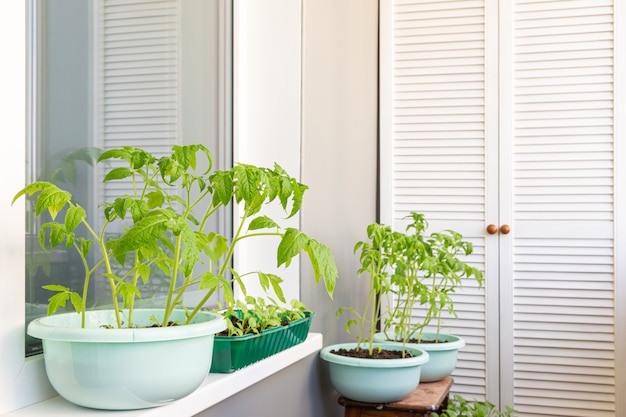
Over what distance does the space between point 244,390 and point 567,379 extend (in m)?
1.65

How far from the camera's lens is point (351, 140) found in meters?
2.68

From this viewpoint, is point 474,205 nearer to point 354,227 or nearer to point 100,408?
point 354,227

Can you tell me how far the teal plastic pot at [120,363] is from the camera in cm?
110

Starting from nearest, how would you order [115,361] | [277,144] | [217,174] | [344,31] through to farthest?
[115,361]
[217,174]
[277,144]
[344,31]

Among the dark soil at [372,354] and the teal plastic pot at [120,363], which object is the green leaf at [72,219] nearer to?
the teal plastic pot at [120,363]

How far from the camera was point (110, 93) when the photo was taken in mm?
1521

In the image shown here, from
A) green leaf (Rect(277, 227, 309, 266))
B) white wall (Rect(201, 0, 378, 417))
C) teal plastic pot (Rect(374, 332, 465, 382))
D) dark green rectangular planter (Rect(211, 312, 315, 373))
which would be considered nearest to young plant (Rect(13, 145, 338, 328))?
green leaf (Rect(277, 227, 309, 266))

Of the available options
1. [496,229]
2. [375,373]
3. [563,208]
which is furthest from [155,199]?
[563,208]

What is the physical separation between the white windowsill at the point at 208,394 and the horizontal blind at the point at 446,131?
1.14 meters

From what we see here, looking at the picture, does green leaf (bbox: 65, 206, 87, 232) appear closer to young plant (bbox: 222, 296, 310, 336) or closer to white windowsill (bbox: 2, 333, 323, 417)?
white windowsill (bbox: 2, 333, 323, 417)

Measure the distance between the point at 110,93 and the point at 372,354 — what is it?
1060mm

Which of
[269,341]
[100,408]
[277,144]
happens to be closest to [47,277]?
[100,408]

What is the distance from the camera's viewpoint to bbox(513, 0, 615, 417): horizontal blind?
2.84 meters

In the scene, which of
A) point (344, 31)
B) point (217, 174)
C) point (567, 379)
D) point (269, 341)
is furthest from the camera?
point (567, 379)
